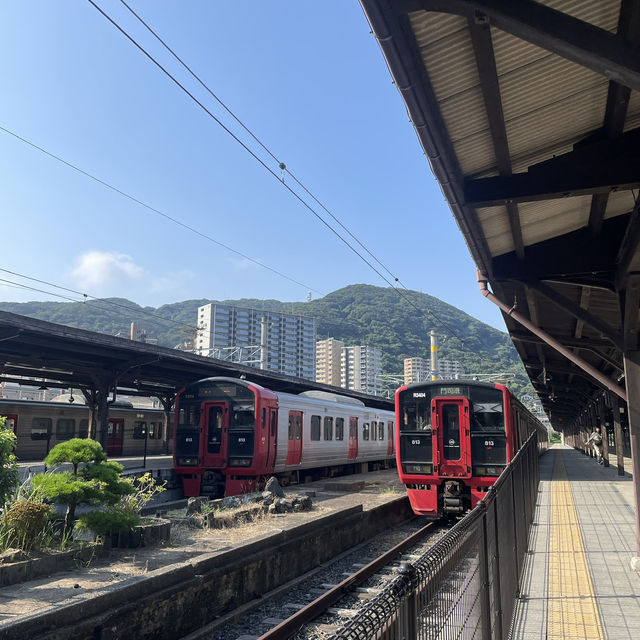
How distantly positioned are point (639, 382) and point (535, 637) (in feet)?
11.0

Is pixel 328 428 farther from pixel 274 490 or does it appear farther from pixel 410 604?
pixel 410 604

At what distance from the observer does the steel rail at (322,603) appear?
573 cm

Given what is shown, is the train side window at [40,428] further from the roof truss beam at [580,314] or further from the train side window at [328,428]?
the roof truss beam at [580,314]

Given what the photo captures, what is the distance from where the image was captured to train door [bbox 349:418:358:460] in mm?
20266

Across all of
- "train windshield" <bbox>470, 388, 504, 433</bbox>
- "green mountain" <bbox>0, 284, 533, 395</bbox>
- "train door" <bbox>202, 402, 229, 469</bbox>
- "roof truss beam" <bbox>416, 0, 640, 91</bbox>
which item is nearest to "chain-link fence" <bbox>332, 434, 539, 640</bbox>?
"roof truss beam" <bbox>416, 0, 640, 91</bbox>

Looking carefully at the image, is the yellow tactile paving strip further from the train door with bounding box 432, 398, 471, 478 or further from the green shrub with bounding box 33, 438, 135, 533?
the green shrub with bounding box 33, 438, 135, 533

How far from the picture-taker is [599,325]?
22.0ft

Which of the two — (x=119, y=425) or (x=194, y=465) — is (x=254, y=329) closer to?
(x=119, y=425)

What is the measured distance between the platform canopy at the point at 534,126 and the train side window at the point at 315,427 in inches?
379

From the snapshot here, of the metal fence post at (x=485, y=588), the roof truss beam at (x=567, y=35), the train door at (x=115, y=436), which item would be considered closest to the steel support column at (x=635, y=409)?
the metal fence post at (x=485, y=588)

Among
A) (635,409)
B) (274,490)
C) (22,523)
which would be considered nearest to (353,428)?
(274,490)

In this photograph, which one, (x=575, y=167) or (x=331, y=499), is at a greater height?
(x=575, y=167)

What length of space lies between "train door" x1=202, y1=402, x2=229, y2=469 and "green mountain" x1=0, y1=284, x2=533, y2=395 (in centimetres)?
7737

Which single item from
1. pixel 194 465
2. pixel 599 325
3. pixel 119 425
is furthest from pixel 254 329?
pixel 599 325
